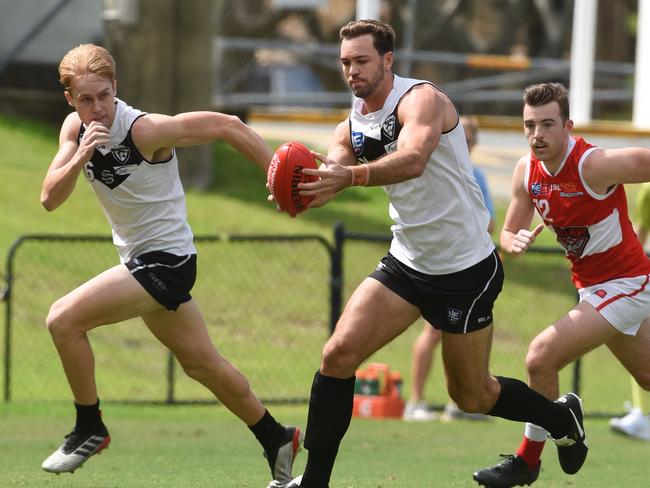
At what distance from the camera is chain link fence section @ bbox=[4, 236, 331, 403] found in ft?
39.2

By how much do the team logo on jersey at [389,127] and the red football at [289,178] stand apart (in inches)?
16.8

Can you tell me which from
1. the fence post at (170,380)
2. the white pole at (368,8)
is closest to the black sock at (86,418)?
the fence post at (170,380)

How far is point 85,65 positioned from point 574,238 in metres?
2.71


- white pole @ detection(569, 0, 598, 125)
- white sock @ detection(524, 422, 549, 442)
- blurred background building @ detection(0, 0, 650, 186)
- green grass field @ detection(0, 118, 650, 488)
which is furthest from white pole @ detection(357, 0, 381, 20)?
white sock @ detection(524, 422, 549, 442)

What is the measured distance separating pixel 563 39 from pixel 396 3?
17.6 feet

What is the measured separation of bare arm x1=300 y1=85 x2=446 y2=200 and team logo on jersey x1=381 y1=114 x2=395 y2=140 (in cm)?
5

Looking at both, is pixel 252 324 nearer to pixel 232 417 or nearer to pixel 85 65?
pixel 232 417

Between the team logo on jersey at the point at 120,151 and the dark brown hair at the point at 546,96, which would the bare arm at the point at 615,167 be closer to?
the dark brown hair at the point at 546,96

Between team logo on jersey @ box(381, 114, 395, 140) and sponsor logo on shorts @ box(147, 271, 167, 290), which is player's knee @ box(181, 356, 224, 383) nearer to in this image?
sponsor logo on shorts @ box(147, 271, 167, 290)

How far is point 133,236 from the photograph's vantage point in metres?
6.80

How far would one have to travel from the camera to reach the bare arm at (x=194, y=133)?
21.3 ft

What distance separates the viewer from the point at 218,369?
6.82 meters

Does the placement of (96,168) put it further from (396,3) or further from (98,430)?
(396,3)

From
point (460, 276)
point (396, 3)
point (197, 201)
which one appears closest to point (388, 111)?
Answer: point (460, 276)
